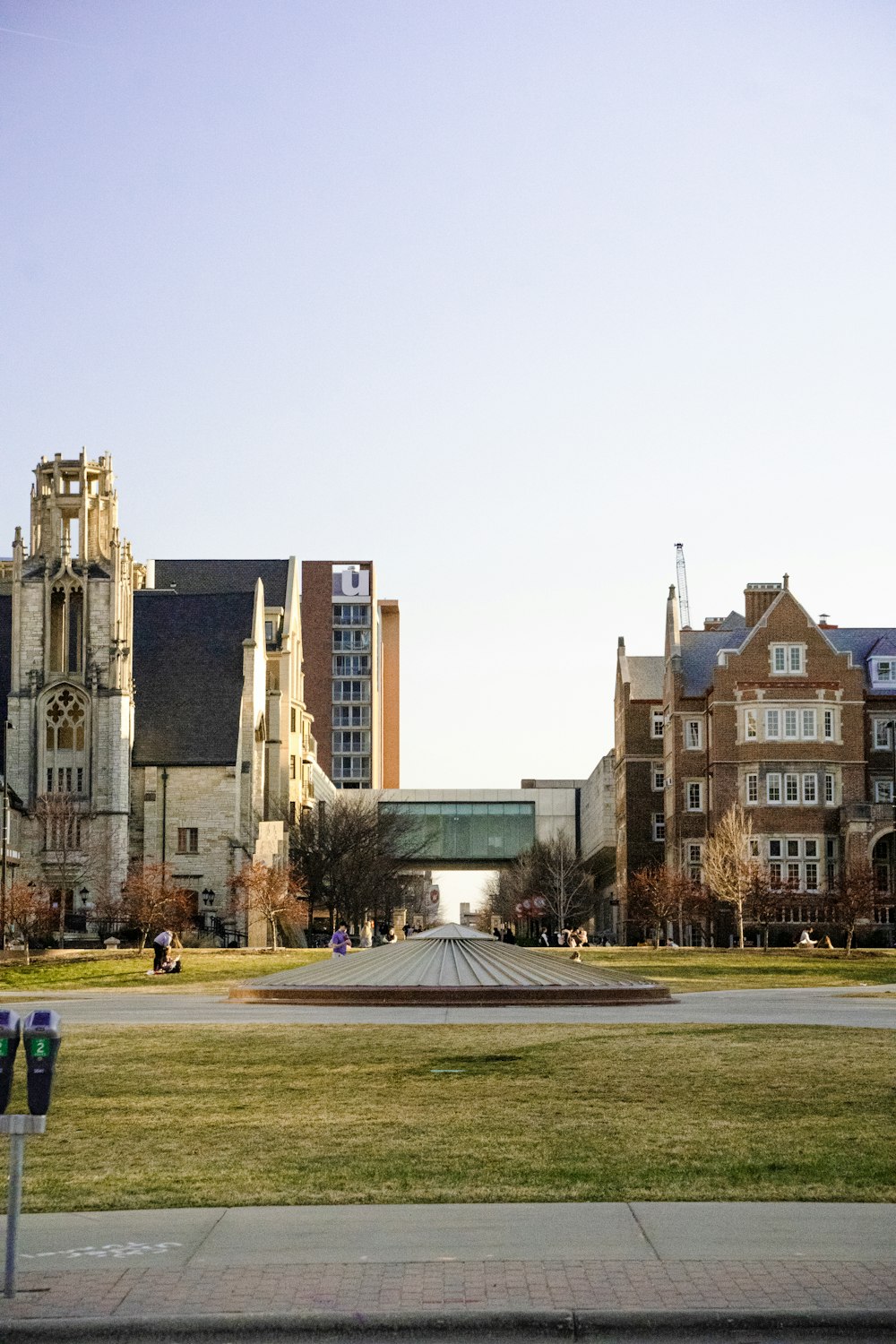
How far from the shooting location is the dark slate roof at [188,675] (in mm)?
87375

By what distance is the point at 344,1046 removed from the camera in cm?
2056

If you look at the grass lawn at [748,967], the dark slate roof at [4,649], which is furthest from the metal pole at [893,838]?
the dark slate roof at [4,649]

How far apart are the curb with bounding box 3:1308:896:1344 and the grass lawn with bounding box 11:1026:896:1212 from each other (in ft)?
8.65

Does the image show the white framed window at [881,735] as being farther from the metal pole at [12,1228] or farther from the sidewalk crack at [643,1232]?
the metal pole at [12,1228]

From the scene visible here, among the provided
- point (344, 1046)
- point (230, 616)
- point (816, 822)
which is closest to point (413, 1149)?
point (344, 1046)

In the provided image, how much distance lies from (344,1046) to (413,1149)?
8.48m

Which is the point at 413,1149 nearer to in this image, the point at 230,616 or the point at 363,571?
the point at 230,616

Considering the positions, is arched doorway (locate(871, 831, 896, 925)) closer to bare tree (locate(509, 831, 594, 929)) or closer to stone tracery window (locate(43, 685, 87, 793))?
bare tree (locate(509, 831, 594, 929))

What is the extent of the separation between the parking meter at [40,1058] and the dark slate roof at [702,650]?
8314 centimetres

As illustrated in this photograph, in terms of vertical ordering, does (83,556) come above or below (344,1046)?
above

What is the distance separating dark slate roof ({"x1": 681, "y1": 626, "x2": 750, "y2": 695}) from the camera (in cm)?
9206

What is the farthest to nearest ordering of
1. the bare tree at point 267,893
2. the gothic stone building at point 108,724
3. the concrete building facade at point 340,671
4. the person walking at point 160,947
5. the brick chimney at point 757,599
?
the concrete building facade at point 340,671 < the brick chimney at point 757,599 < the gothic stone building at point 108,724 < the bare tree at point 267,893 < the person walking at point 160,947

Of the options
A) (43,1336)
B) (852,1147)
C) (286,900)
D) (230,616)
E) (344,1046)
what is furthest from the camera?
(230,616)

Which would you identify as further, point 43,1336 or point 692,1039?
point 692,1039
